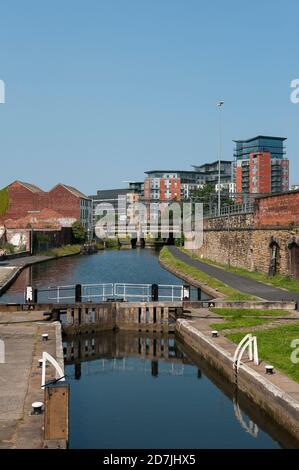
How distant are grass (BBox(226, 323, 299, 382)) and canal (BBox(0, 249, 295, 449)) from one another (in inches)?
64.3

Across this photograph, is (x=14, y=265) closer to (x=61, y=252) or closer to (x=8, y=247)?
(x=8, y=247)

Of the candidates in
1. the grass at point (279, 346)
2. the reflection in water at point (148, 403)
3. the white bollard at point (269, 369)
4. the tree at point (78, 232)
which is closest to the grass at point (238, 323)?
the grass at point (279, 346)

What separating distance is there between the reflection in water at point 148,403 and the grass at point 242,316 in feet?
7.91

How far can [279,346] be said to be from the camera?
73.5 ft

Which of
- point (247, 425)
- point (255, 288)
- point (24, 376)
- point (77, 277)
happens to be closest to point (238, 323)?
point (247, 425)

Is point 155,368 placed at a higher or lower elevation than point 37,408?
lower

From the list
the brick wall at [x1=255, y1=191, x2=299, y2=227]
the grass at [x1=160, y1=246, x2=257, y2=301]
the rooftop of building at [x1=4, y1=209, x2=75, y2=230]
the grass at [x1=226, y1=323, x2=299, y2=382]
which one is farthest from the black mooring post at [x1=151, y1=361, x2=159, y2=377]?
the rooftop of building at [x1=4, y1=209, x2=75, y2=230]

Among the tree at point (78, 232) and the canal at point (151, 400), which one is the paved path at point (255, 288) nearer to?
the canal at point (151, 400)

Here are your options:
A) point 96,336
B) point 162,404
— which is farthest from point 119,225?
point 162,404

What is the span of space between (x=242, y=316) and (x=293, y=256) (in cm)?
1424

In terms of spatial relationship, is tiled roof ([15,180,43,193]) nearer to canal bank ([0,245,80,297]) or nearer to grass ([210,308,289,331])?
canal bank ([0,245,80,297])

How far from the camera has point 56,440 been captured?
1327cm

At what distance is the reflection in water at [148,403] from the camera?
54.0 feet

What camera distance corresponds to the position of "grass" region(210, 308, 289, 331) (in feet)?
90.0
